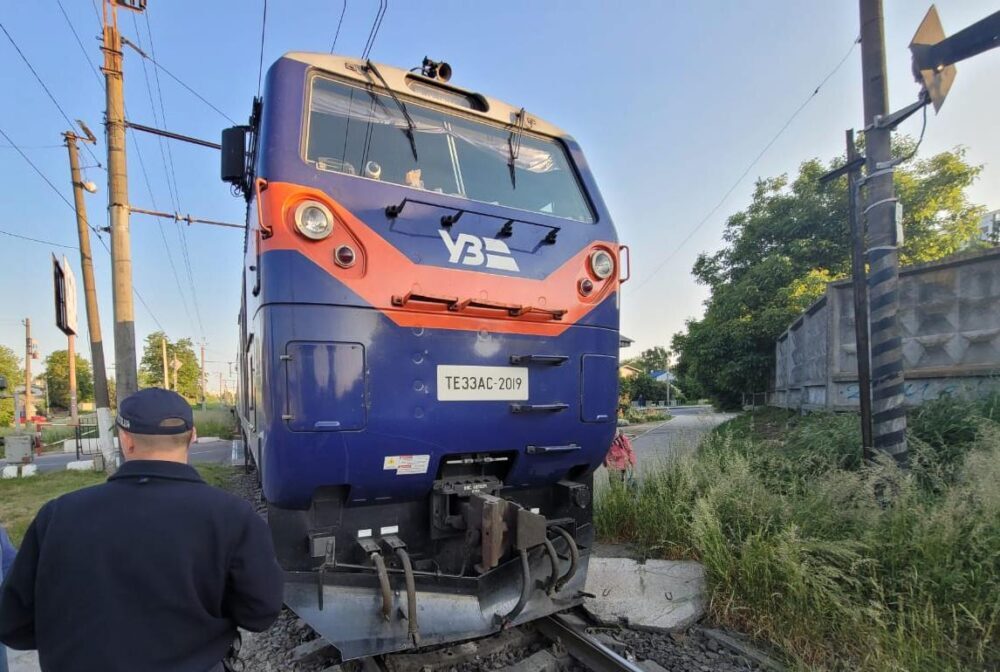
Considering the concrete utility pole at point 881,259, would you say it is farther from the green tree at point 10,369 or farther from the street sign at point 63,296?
the green tree at point 10,369

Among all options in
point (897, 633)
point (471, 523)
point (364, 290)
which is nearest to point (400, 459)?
point (471, 523)

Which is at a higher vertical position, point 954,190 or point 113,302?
point 954,190

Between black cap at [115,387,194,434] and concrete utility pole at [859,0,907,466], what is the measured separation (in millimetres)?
5511

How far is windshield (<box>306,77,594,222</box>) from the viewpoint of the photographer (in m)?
2.98

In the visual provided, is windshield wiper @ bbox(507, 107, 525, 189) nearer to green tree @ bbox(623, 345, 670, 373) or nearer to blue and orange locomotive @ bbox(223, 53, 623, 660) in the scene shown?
blue and orange locomotive @ bbox(223, 53, 623, 660)

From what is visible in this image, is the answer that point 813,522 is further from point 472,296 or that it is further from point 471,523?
point 472,296

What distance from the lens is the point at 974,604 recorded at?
300 cm

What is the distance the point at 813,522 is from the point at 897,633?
1.10 meters

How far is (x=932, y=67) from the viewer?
4.40 meters

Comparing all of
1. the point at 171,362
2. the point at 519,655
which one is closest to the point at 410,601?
the point at 519,655

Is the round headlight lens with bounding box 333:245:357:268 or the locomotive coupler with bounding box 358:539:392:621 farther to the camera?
the round headlight lens with bounding box 333:245:357:268

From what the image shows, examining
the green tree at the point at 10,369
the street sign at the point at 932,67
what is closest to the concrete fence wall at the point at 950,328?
the street sign at the point at 932,67

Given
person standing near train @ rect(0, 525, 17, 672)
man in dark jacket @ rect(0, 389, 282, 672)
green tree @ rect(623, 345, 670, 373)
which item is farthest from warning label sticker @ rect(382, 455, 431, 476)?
green tree @ rect(623, 345, 670, 373)

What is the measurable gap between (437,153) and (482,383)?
153 cm
